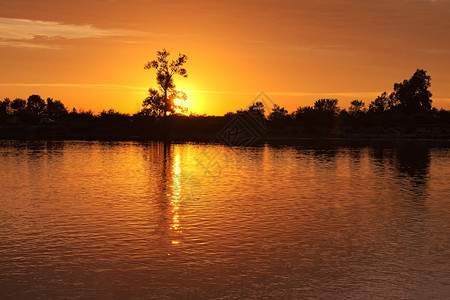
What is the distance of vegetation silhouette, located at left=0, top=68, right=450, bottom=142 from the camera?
124 metres

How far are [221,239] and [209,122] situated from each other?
124417mm

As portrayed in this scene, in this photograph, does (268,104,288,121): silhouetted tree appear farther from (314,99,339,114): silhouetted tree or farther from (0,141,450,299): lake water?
(0,141,450,299): lake water

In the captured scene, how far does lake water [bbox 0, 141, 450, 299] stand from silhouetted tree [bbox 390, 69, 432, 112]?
14157cm

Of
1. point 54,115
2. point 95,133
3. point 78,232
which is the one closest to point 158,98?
point 95,133

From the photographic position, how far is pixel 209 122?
14138cm

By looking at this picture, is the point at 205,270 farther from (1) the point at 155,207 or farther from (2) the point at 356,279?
(1) the point at 155,207

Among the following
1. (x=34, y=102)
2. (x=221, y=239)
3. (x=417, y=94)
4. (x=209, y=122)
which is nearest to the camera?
(x=221, y=239)

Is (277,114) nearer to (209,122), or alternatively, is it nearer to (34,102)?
(209,122)

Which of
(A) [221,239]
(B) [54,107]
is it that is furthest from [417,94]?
(A) [221,239]

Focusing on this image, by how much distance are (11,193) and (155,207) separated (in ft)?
30.3

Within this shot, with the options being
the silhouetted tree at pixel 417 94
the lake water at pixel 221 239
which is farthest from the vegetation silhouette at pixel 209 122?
the lake water at pixel 221 239

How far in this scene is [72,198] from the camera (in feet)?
86.5

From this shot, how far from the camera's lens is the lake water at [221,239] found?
12.7m

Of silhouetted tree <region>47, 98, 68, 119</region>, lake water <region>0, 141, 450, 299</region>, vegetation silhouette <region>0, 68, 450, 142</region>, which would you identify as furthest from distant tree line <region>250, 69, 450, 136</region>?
lake water <region>0, 141, 450, 299</region>
